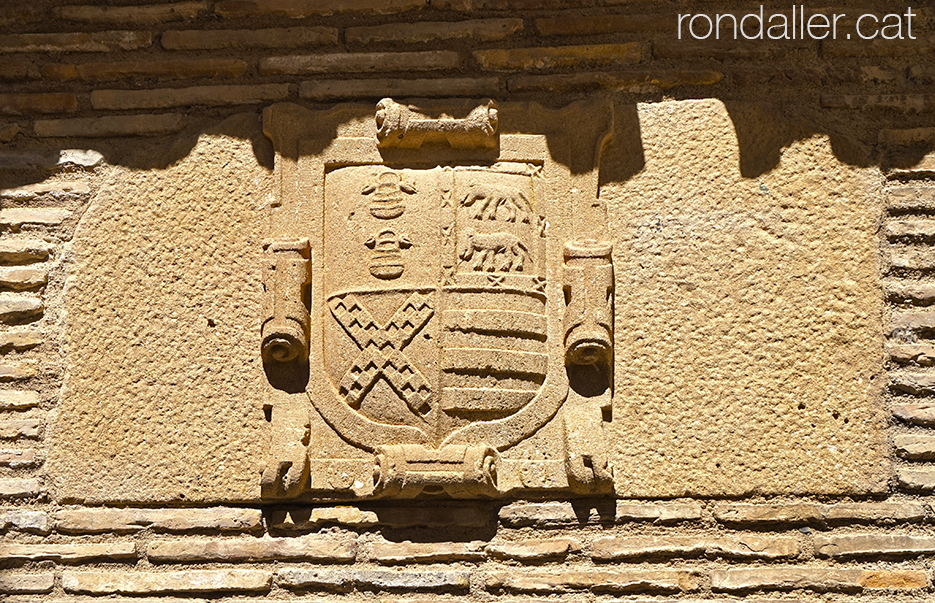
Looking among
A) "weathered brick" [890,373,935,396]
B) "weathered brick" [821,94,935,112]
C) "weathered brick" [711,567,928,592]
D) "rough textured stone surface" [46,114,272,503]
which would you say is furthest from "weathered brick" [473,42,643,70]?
"weathered brick" [711,567,928,592]

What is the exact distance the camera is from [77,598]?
2.80m

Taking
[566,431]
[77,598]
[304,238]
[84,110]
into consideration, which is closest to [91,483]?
[77,598]

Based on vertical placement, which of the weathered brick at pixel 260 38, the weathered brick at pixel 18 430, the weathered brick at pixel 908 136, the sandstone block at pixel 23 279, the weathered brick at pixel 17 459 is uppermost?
the weathered brick at pixel 260 38

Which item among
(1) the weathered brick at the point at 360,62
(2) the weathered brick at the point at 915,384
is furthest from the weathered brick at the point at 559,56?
(2) the weathered brick at the point at 915,384

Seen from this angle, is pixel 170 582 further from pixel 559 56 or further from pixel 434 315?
pixel 559 56

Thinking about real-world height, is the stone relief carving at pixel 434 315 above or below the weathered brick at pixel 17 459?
above

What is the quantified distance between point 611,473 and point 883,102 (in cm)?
145

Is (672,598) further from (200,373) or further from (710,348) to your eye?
(200,373)

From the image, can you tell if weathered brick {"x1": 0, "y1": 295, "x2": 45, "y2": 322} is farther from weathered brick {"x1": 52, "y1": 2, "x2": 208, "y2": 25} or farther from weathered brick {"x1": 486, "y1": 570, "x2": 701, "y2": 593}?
weathered brick {"x1": 486, "y1": 570, "x2": 701, "y2": 593}

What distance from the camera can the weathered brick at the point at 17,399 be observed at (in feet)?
9.72

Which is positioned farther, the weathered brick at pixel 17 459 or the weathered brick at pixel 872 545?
the weathered brick at pixel 17 459

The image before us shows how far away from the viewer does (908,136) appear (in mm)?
3074

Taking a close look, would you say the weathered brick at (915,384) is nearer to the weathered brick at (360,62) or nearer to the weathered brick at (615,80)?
the weathered brick at (615,80)

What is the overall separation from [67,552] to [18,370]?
57 cm
